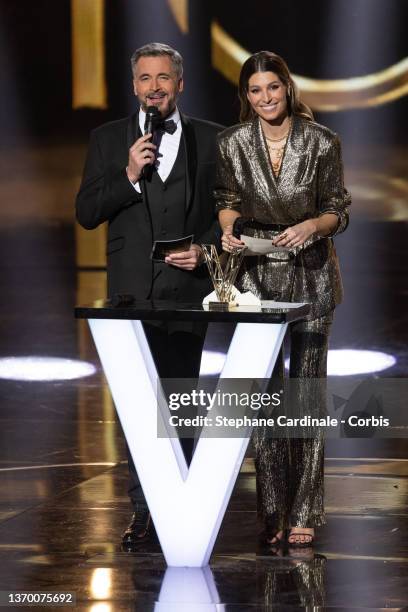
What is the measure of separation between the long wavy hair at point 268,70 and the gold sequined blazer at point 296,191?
37mm

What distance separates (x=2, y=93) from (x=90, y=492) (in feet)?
25.8

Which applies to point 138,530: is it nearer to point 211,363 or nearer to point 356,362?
point 211,363

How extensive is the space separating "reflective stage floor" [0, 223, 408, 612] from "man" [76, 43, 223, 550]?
0.27m

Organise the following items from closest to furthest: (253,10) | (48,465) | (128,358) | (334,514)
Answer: (128,358) → (334,514) → (48,465) → (253,10)

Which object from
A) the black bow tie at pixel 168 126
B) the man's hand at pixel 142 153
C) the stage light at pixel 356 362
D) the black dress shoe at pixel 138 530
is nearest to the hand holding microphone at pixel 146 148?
the man's hand at pixel 142 153

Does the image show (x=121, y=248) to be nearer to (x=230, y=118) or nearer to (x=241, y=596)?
(x=241, y=596)

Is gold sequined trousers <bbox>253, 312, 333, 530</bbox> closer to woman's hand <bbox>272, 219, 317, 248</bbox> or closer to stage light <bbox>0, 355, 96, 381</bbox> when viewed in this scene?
woman's hand <bbox>272, 219, 317, 248</bbox>

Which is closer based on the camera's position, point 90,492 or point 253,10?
point 90,492

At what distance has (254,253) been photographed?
3.45 meters

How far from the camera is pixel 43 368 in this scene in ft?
23.0

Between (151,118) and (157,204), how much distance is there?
0.30 metres

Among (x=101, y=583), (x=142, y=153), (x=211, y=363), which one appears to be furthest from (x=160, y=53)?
(x=211, y=363)

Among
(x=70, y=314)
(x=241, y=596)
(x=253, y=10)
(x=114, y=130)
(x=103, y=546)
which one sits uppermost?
(x=253, y=10)

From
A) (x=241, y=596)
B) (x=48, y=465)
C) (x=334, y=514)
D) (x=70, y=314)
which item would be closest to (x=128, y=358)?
(x=241, y=596)
